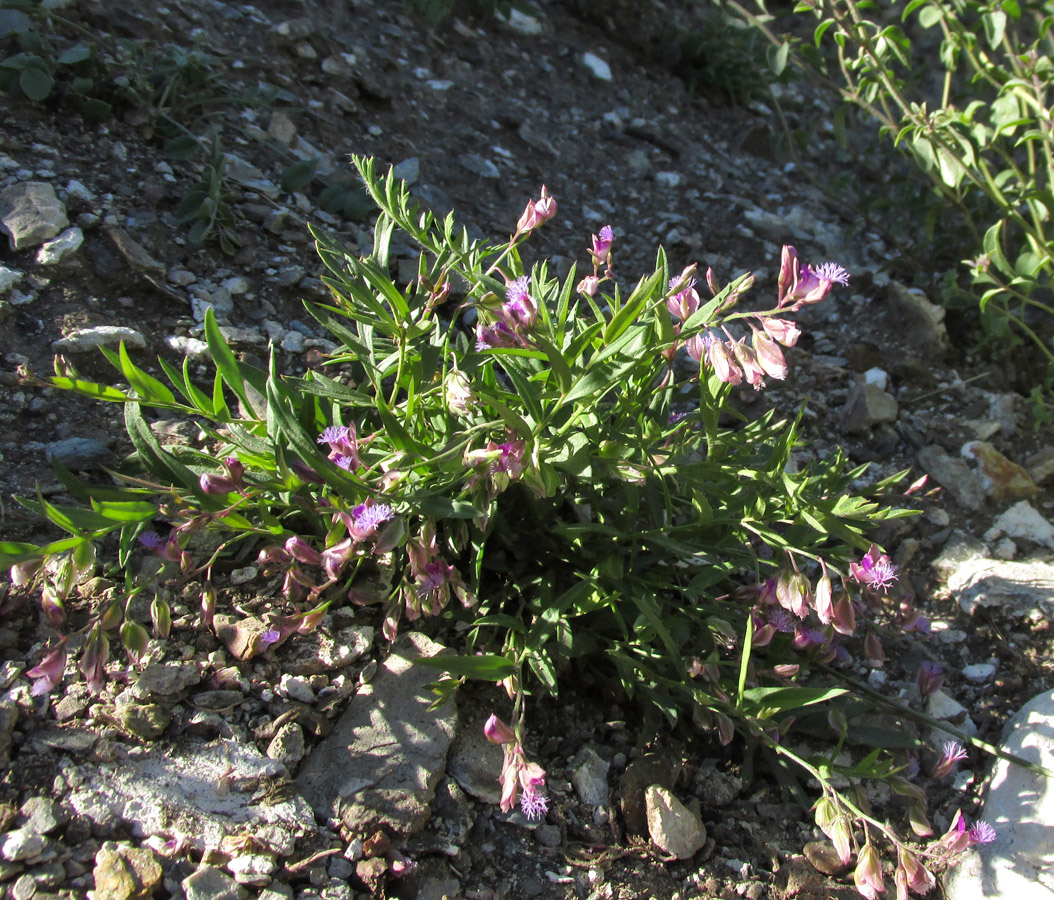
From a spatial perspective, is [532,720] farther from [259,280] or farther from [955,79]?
[955,79]

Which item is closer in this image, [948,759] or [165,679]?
[165,679]

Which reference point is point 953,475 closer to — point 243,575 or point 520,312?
point 520,312

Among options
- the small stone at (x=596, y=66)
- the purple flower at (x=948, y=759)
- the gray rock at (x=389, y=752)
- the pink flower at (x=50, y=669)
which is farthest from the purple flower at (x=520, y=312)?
the small stone at (x=596, y=66)

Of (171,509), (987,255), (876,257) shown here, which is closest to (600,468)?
(171,509)

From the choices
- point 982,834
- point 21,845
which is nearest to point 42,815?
point 21,845

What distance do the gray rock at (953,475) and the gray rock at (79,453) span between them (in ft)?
7.22

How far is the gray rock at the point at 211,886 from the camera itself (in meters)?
1.37

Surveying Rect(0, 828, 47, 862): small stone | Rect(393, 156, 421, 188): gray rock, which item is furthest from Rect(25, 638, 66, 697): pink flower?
Rect(393, 156, 421, 188): gray rock

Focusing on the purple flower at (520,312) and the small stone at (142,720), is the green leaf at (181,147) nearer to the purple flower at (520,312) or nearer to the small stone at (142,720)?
the purple flower at (520,312)

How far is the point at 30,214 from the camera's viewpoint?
87.4 inches

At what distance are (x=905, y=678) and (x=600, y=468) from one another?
3.42 ft

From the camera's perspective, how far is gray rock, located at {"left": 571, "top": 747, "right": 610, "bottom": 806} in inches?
69.7

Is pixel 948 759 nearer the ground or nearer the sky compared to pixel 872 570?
nearer the ground

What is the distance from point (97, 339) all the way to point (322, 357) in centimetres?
51
